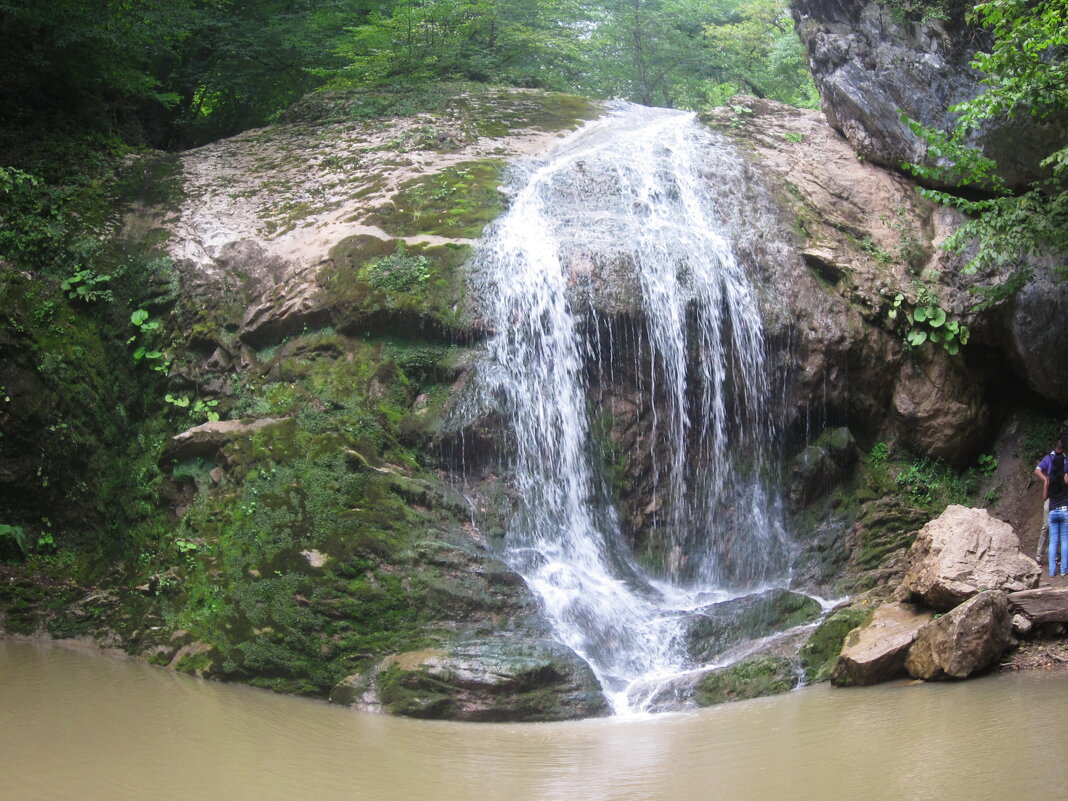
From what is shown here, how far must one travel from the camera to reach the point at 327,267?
34.3 feet

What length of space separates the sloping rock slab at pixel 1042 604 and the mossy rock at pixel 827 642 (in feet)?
3.97

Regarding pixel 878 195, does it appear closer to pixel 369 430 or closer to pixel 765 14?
pixel 369 430

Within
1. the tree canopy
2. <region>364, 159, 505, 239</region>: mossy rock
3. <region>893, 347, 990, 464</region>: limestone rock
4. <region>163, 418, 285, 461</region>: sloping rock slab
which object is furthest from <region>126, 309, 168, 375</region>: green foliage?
<region>893, 347, 990, 464</region>: limestone rock

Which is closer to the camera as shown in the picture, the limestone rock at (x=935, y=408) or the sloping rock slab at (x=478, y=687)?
the sloping rock slab at (x=478, y=687)

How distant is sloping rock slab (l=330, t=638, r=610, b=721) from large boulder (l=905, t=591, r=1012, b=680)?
8.25 feet

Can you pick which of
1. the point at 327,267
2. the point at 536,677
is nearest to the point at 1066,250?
the point at 536,677

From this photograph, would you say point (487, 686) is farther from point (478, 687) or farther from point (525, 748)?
point (525, 748)

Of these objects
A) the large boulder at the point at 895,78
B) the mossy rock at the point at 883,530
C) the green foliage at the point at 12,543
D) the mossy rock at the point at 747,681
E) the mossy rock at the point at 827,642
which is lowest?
the mossy rock at the point at 747,681

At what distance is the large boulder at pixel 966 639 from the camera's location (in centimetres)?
645

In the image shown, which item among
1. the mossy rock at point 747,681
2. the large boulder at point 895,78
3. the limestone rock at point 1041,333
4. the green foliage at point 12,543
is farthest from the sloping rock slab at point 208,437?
the large boulder at point 895,78

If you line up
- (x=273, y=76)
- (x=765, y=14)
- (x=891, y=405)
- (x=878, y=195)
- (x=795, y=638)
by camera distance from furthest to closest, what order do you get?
1. (x=765, y=14)
2. (x=273, y=76)
3. (x=878, y=195)
4. (x=891, y=405)
5. (x=795, y=638)

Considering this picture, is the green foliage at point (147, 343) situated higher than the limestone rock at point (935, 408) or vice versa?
the green foliage at point (147, 343)

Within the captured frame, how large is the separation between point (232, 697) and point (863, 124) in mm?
11590

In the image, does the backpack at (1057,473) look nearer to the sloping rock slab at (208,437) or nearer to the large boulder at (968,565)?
the large boulder at (968,565)
